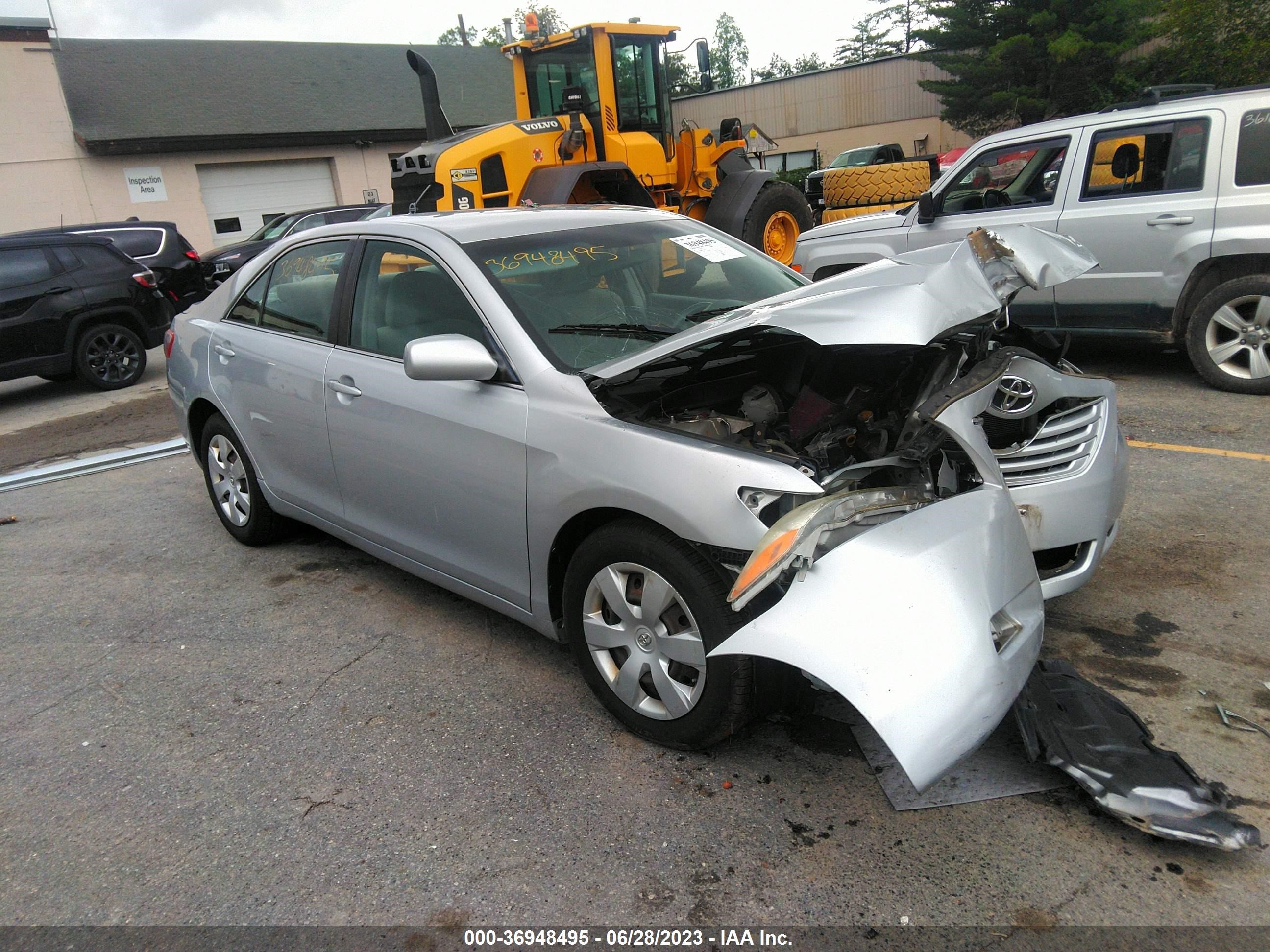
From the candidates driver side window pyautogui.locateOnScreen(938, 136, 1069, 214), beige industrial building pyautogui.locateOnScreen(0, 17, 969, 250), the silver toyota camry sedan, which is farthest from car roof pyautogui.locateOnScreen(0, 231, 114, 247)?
beige industrial building pyautogui.locateOnScreen(0, 17, 969, 250)

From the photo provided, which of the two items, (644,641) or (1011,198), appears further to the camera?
(1011,198)

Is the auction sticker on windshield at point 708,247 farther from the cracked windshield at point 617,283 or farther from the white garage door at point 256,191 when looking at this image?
the white garage door at point 256,191

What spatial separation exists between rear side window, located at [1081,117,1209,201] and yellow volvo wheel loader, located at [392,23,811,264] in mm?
4409

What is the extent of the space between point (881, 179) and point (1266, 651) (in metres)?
9.88

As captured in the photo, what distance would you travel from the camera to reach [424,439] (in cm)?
358

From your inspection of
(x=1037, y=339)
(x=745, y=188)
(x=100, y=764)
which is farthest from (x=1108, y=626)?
(x=745, y=188)

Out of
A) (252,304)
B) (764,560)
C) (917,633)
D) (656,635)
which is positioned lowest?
(656,635)

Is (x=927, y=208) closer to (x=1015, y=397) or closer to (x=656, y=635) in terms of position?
(x=1015, y=397)

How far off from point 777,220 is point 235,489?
8171 mm

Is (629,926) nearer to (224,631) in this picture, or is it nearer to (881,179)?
(224,631)

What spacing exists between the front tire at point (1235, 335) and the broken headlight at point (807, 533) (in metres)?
4.96

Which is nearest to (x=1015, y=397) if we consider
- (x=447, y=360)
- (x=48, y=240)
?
(x=447, y=360)

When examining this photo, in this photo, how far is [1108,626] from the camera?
11.8 feet

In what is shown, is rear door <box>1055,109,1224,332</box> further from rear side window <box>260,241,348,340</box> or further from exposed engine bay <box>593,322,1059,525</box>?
rear side window <box>260,241,348,340</box>
